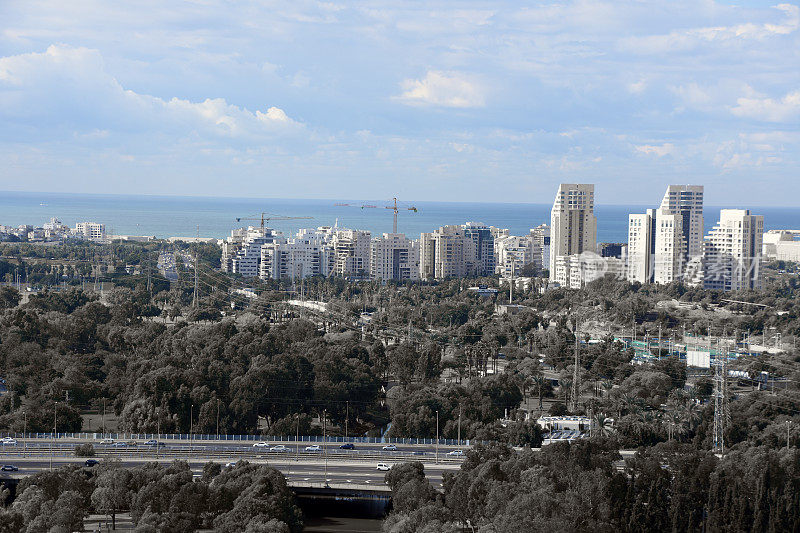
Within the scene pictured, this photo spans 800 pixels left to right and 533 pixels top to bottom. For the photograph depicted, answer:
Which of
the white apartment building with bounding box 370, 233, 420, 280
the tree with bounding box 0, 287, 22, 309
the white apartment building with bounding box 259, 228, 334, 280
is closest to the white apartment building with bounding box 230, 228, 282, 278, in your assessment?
the white apartment building with bounding box 259, 228, 334, 280

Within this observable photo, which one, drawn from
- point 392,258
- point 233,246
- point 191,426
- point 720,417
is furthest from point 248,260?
point 720,417

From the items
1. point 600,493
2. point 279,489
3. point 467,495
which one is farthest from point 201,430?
point 600,493

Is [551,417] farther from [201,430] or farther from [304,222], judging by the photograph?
[304,222]

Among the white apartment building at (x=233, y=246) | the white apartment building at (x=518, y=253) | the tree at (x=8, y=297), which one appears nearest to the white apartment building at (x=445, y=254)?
the white apartment building at (x=518, y=253)

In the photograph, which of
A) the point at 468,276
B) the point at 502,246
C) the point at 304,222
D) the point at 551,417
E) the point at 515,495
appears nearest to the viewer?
the point at 515,495

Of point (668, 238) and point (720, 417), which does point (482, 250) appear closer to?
point (668, 238)
